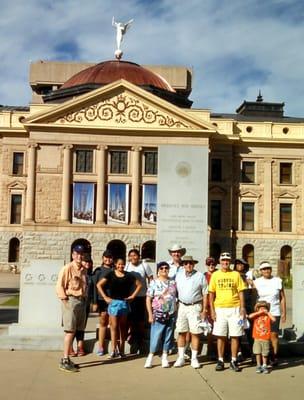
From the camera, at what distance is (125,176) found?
5184 cm

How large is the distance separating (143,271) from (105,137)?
134 ft

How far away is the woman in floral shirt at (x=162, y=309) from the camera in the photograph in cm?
1023

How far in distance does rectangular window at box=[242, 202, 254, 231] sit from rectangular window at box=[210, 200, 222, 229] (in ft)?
7.39

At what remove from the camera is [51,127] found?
50.7 metres

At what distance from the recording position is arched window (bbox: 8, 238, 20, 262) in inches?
2082

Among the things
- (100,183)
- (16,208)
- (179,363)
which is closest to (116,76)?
(100,183)

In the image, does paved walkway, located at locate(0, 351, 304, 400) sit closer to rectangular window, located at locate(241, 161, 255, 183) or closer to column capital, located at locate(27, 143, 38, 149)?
column capital, located at locate(27, 143, 38, 149)

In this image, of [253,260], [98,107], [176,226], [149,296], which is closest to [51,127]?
[98,107]

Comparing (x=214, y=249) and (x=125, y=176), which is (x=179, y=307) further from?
(x=214, y=249)

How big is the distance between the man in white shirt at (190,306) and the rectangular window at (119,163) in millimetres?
41951

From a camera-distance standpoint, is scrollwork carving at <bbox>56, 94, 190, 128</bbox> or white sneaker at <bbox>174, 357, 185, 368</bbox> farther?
scrollwork carving at <bbox>56, 94, 190, 128</bbox>

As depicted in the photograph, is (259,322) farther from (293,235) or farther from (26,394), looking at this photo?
(293,235)

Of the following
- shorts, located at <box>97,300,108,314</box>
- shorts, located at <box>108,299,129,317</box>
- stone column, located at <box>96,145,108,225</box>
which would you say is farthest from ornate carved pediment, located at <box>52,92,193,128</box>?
shorts, located at <box>108,299,129,317</box>

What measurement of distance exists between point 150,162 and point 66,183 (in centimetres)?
735
